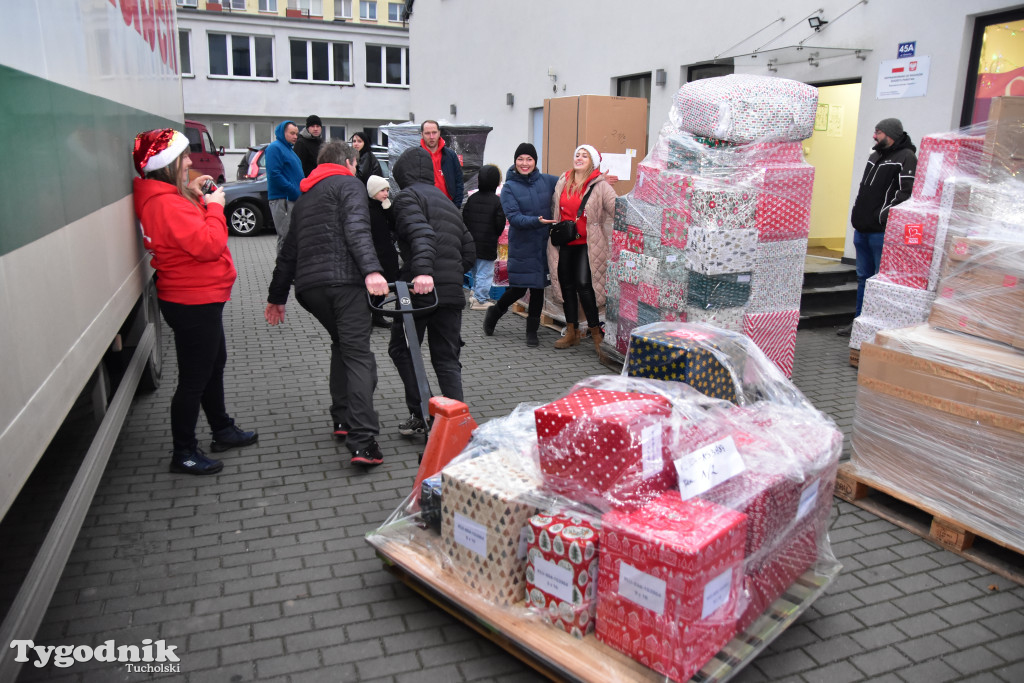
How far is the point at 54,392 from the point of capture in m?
2.35

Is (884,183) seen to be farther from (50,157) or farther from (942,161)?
(50,157)

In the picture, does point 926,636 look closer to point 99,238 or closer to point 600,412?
point 600,412

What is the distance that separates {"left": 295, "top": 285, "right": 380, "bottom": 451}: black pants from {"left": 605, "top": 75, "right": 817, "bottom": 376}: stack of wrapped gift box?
2455 mm

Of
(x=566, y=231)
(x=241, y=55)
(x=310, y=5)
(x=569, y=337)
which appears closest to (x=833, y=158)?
(x=569, y=337)

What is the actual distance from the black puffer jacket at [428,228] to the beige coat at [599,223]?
2401 millimetres

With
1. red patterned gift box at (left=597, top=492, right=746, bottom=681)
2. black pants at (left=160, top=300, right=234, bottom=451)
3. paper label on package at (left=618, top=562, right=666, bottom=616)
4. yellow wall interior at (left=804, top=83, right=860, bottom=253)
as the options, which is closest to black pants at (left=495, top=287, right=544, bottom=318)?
black pants at (left=160, top=300, right=234, bottom=451)

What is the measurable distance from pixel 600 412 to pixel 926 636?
5.32 ft

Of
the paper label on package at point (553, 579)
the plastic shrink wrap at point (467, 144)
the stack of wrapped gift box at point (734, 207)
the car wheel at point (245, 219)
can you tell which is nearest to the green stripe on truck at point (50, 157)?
the paper label on package at point (553, 579)

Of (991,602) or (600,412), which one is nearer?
(600,412)

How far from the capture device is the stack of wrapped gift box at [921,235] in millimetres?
5766

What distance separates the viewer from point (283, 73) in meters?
33.3

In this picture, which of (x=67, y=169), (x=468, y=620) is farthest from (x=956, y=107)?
(x=67, y=169)

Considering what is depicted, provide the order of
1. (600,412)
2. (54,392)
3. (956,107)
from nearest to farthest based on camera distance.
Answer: (54,392) < (600,412) < (956,107)

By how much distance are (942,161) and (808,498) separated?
166 inches
